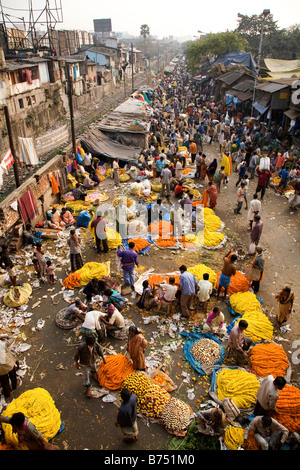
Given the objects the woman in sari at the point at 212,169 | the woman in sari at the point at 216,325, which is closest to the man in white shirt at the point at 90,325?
the woman in sari at the point at 216,325

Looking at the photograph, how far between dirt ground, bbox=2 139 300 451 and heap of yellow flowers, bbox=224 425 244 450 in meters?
0.67

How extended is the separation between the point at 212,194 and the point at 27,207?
6.40 m

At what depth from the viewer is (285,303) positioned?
6.57 meters

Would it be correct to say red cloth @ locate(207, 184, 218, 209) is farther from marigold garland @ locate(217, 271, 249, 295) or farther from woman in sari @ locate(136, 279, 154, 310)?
woman in sari @ locate(136, 279, 154, 310)

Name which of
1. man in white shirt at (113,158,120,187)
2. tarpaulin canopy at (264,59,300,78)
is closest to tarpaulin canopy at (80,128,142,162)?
man in white shirt at (113,158,120,187)

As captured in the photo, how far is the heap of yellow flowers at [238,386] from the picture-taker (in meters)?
5.17

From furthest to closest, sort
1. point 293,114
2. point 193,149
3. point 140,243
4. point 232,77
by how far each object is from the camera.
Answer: point 232,77 → point 293,114 → point 193,149 → point 140,243

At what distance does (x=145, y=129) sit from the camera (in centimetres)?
1798

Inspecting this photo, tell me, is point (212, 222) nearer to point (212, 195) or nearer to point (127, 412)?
point (212, 195)

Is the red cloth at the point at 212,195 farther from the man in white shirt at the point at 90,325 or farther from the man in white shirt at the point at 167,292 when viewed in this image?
the man in white shirt at the point at 90,325

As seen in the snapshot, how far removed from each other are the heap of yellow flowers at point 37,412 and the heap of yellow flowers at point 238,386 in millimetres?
2724

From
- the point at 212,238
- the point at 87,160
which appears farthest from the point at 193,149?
the point at 212,238
